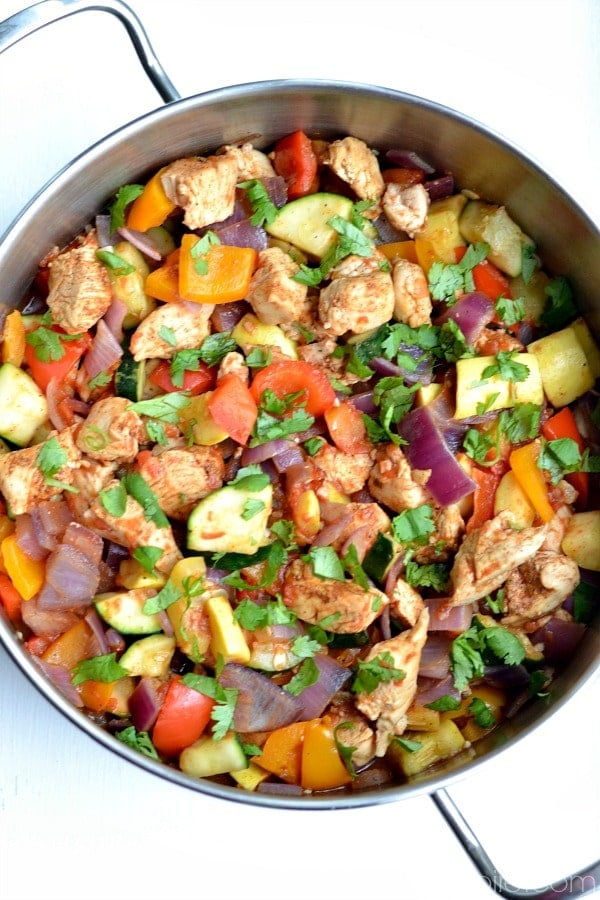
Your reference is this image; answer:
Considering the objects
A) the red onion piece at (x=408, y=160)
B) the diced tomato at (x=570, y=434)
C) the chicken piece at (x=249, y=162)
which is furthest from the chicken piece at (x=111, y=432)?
the diced tomato at (x=570, y=434)

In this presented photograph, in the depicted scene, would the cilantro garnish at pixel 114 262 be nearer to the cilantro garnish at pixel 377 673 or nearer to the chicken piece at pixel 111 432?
the chicken piece at pixel 111 432

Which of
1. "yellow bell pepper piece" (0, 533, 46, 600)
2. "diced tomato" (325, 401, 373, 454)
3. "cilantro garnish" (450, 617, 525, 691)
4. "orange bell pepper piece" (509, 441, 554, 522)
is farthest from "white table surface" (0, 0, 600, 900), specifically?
"diced tomato" (325, 401, 373, 454)

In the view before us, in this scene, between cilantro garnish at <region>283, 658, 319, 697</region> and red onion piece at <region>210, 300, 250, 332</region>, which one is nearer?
cilantro garnish at <region>283, 658, 319, 697</region>

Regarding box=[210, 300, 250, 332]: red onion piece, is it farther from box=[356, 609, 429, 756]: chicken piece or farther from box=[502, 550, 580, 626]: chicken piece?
box=[502, 550, 580, 626]: chicken piece

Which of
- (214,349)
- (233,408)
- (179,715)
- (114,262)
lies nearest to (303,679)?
(179,715)

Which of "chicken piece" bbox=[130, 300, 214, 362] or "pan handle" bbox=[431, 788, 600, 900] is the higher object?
"chicken piece" bbox=[130, 300, 214, 362]

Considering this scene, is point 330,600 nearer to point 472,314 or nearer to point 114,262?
point 472,314

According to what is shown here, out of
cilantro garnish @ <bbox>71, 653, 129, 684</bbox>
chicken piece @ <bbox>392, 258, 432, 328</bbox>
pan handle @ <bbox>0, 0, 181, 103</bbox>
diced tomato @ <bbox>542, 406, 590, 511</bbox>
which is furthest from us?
diced tomato @ <bbox>542, 406, 590, 511</bbox>
